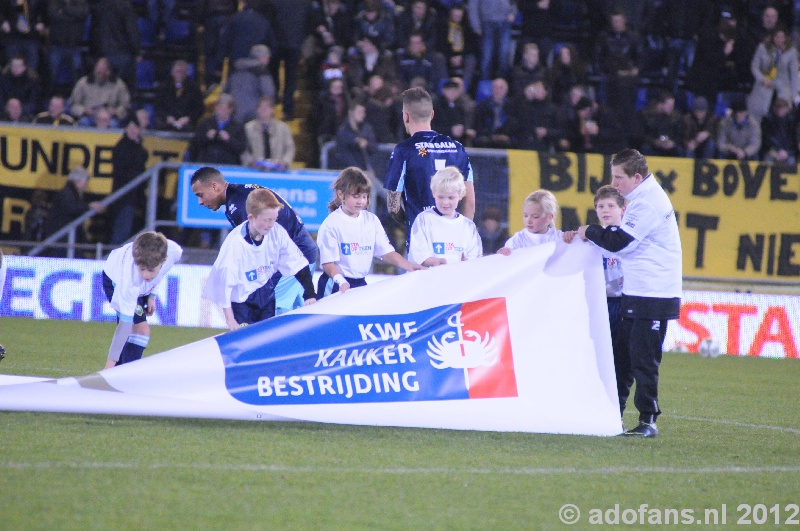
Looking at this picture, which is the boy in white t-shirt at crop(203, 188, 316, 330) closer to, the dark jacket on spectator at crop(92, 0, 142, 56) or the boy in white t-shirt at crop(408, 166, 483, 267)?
the boy in white t-shirt at crop(408, 166, 483, 267)

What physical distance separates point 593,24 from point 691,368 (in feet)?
27.3

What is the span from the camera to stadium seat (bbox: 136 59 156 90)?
19625 mm

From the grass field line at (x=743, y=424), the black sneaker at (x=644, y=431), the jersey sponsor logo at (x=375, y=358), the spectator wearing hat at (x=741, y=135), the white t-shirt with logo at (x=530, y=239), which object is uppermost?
the spectator wearing hat at (x=741, y=135)

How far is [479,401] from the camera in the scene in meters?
7.82

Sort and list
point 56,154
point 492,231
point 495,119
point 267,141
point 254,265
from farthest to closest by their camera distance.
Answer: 1. point 495,119
2. point 56,154
3. point 267,141
4. point 492,231
5. point 254,265

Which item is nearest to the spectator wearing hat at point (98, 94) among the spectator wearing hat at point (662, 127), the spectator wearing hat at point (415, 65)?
the spectator wearing hat at point (415, 65)

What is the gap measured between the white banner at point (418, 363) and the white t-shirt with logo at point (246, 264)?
1.14 m

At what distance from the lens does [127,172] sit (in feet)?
55.6

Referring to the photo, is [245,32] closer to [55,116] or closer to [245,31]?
[245,31]

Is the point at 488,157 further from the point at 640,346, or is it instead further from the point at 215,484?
the point at 215,484

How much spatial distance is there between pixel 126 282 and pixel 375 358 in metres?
2.30

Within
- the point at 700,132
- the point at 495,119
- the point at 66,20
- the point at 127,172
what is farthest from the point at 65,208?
the point at 700,132

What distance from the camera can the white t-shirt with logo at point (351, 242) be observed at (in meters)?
9.26

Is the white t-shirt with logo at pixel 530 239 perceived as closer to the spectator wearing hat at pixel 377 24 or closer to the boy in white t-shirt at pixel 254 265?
the boy in white t-shirt at pixel 254 265
